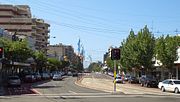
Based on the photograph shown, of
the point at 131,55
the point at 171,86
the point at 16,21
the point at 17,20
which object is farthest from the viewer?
the point at 17,20

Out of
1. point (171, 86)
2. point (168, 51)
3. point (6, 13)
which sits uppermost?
point (6, 13)

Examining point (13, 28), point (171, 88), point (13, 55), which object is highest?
point (13, 28)

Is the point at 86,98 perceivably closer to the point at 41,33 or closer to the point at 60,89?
the point at 60,89

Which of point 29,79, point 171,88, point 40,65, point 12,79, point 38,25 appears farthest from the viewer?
point 38,25

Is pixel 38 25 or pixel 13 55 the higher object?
pixel 38 25

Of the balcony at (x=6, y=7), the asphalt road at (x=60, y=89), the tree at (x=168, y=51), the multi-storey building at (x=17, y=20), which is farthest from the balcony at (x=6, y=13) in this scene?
the asphalt road at (x=60, y=89)

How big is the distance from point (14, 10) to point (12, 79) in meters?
87.9

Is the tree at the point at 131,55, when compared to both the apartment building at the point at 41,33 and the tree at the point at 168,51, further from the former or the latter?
→ the apartment building at the point at 41,33

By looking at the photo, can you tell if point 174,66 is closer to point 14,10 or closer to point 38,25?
point 14,10

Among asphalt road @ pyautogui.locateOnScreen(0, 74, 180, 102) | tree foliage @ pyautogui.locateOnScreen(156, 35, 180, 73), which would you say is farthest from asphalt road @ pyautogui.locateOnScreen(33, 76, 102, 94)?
tree foliage @ pyautogui.locateOnScreen(156, 35, 180, 73)

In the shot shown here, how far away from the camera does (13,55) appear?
62.2 metres

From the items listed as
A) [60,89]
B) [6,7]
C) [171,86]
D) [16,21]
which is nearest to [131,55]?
[171,86]

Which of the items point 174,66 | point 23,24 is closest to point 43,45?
point 23,24

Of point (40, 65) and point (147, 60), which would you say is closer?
point (147, 60)
